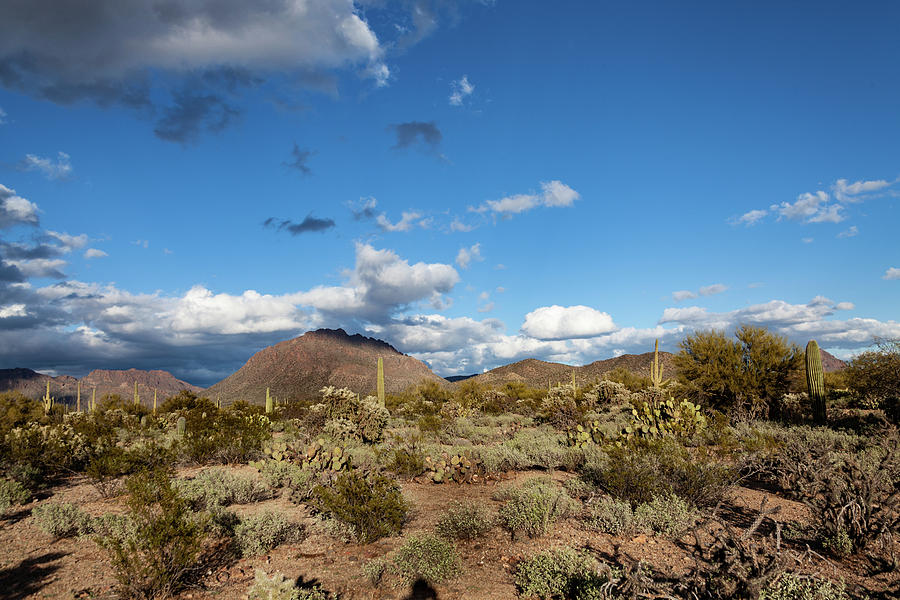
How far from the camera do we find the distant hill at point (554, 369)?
58812 mm

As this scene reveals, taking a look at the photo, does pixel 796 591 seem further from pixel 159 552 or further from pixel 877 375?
pixel 877 375

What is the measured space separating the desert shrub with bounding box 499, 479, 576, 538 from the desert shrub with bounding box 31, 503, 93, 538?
6972mm

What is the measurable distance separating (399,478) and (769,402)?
16.5 meters

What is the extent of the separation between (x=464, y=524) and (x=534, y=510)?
1.11m

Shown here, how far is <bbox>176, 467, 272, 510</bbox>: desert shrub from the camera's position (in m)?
8.67

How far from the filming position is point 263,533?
6.93 metres

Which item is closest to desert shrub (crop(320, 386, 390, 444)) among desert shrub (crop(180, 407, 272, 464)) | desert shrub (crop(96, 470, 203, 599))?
desert shrub (crop(180, 407, 272, 464))

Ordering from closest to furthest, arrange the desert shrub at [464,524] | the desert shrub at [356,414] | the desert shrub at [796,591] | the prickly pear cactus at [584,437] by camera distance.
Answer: the desert shrub at [796,591] → the desert shrub at [464,524] → the prickly pear cactus at [584,437] → the desert shrub at [356,414]

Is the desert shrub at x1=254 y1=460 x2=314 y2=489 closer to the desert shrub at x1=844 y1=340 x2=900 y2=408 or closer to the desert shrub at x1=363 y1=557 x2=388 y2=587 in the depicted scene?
the desert shrub at x1=363 y1=557 x2=388 y2=587

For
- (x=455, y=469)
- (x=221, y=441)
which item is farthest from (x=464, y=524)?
(x=221, y=441)

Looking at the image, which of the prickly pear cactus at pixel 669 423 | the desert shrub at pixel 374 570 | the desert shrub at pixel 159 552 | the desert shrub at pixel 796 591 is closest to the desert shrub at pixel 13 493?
the desert shrub at pixel 159 552

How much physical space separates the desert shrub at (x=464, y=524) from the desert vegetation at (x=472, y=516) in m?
0.04

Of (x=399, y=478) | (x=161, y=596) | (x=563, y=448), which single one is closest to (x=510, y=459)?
(x=563, y=448)

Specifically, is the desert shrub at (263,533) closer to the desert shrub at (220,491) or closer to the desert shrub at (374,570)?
the desert shrub at (220,491)
